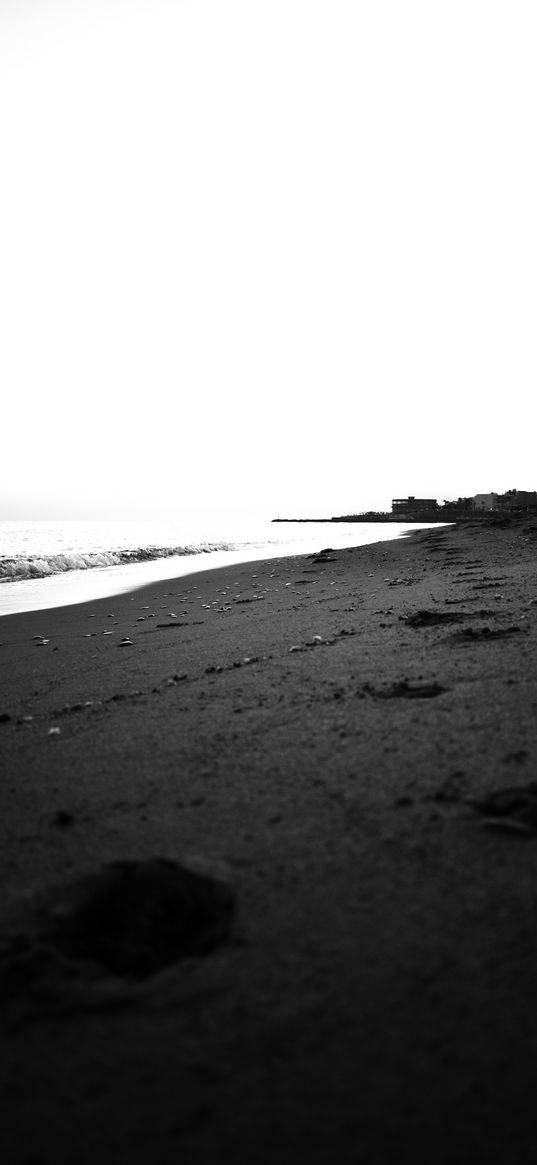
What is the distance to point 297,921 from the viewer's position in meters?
1.87

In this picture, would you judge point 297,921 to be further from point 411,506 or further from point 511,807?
point 411,506

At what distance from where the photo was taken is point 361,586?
1212 centimetres

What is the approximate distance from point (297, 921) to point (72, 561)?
2461 cm

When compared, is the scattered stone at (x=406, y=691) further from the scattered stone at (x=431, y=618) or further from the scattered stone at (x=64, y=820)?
the scattered stone at (x=431, y=618)

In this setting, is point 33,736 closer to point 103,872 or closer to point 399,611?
point 103,872

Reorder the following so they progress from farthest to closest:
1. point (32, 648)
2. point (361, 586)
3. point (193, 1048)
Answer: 1. point (361, 586)
2. point (32, 648)
3. point (193, 1048)

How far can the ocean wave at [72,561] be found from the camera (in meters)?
22.0

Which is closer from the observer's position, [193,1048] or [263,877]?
[193,1048]

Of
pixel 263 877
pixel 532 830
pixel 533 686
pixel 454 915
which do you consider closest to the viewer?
pixel 454 915

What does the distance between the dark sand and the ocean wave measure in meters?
18.5

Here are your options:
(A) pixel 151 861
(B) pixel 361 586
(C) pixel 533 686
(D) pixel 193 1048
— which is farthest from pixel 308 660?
(B) pixel 361 586

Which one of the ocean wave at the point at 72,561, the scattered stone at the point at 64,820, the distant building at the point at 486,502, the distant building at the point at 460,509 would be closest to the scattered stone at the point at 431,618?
the scattered stone at the point at 64,820

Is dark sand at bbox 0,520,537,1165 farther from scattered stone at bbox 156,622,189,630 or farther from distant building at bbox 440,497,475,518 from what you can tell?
distant building at bbox 440,497,475,518

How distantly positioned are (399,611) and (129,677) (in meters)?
3.35
